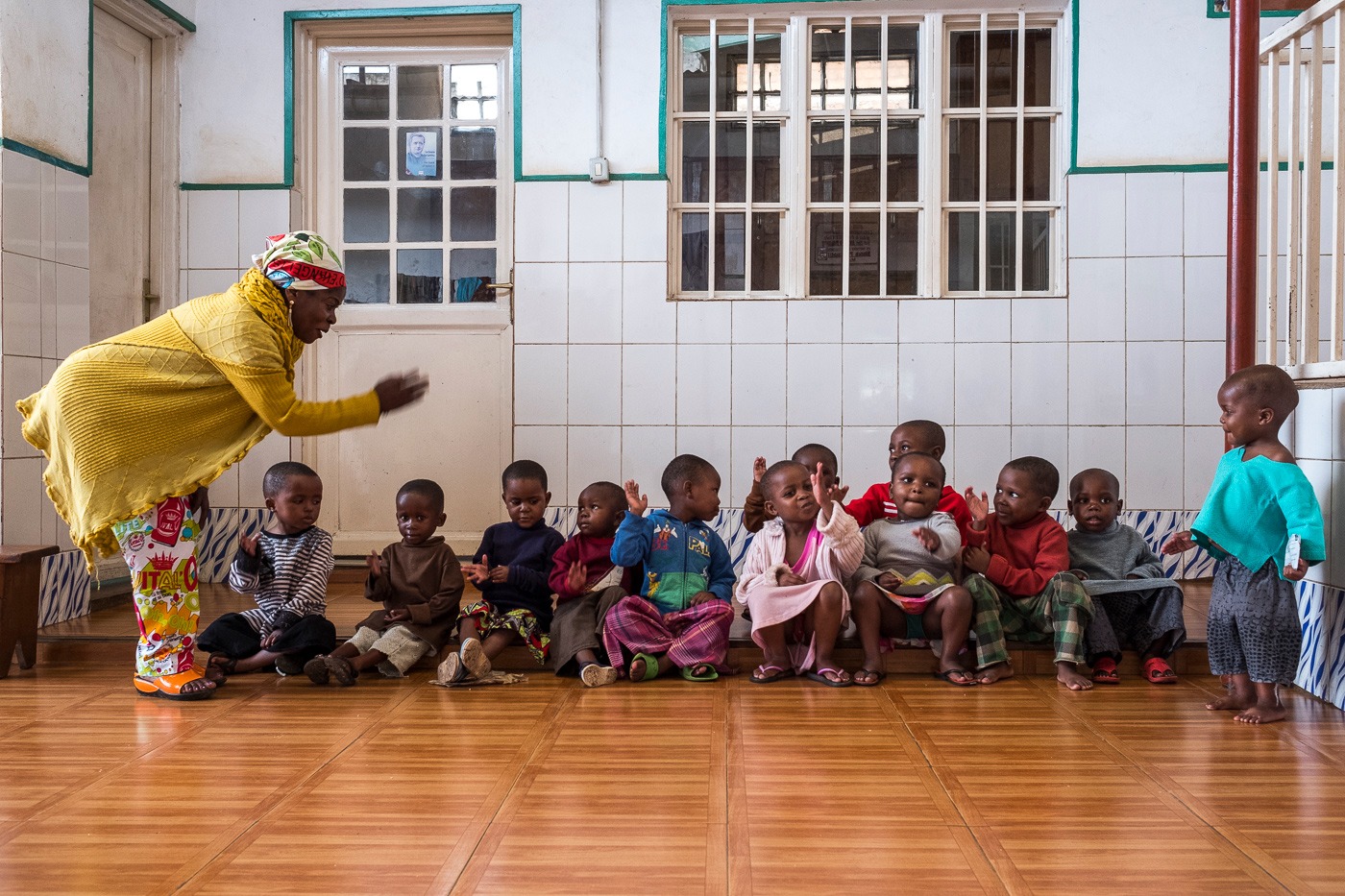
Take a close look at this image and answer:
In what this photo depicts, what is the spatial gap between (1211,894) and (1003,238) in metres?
3.81

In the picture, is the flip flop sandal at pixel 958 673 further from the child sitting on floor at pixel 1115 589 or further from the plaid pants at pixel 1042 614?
the child sitting on floor at pixel 1115 589

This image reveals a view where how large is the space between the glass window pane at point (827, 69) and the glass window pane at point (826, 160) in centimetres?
10

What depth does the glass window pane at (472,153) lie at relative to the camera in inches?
215

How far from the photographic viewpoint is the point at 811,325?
5211 millimetres

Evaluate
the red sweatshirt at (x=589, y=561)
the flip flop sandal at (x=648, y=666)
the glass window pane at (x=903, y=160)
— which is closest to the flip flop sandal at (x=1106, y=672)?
the flip flop sandal at (x=648, y=666)

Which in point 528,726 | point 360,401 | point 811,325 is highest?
point 811,325

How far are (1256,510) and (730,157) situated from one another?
2975 mm

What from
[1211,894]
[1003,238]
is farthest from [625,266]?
[1211,894]

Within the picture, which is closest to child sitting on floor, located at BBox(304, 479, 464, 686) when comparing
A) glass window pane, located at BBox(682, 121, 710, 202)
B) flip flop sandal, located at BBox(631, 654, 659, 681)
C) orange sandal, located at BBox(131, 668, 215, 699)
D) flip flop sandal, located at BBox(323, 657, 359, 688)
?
flip flop sandal, located at BBox(323, 657, 359, 688)

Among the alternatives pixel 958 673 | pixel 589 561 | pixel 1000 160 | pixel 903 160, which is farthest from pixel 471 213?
pixel 958 673

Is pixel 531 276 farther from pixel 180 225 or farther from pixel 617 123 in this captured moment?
pixel 180 225

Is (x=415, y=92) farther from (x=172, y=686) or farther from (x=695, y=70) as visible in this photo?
(x=172, y=686)

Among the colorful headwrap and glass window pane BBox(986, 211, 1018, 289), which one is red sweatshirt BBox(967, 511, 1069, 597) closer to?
glass window pane BBox(986, 211, 1018, 289)

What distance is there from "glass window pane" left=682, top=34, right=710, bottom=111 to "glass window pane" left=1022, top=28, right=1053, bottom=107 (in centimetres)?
143
